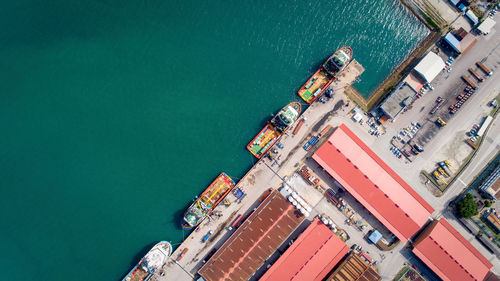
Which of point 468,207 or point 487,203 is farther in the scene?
point 487,203

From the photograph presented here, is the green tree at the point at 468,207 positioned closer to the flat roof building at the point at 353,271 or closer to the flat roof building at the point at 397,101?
the flat roof building at the point at 353,271

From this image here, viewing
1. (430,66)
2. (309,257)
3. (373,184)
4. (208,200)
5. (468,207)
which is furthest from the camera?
(208,200)

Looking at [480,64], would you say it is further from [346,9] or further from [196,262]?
[196,262]

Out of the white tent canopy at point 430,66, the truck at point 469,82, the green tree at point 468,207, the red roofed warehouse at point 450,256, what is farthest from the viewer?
the truck at point 469,82

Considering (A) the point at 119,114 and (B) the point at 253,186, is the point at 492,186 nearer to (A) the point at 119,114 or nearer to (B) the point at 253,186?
(B) the point at 253,186

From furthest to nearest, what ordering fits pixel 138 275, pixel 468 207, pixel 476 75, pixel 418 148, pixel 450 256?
pixel 476 75
pixel 418 148
pixel 138 275
pixel 468 207
pixel 450 256

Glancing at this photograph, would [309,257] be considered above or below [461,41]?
below

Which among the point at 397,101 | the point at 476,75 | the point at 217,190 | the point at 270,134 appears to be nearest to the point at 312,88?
the point at 270,134

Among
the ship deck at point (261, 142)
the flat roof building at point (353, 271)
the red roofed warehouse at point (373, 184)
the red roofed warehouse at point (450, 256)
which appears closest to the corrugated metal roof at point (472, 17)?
the red roofed warehouse at point (373, 184)
